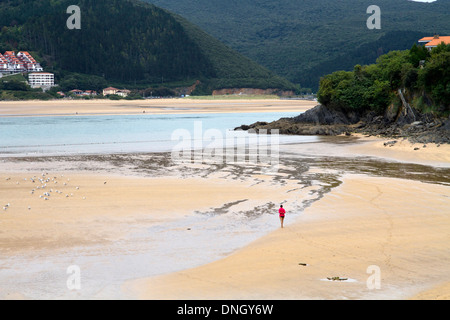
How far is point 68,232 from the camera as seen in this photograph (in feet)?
44.5

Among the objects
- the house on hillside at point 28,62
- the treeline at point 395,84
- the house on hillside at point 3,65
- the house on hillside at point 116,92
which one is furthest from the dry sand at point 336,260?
the house on hillside at point 28,62

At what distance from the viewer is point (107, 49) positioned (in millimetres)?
187250

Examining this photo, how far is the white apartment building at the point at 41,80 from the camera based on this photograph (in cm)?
14625

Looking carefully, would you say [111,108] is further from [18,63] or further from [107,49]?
[107,49]

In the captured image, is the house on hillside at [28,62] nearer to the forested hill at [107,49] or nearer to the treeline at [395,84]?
the forested hill at [107,49]

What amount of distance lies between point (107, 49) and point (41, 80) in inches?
1686

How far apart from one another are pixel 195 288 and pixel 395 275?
403cm

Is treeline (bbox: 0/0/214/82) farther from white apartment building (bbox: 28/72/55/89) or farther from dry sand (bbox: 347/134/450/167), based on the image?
dry sand (bbox: 347/134/450/167)

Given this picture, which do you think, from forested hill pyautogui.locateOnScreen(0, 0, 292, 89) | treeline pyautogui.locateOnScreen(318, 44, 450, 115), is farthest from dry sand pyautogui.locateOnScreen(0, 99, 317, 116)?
forested hill pyautogui.locateOnScreen(0, 0, 292, 89)

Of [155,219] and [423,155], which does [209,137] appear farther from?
[155,219]

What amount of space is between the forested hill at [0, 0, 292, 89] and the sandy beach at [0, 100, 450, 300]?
153 metres

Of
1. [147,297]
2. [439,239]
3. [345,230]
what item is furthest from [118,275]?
[439,239]

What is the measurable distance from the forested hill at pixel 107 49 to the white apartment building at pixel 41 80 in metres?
9.06

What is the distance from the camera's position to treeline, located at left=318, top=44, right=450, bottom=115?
129 feet
